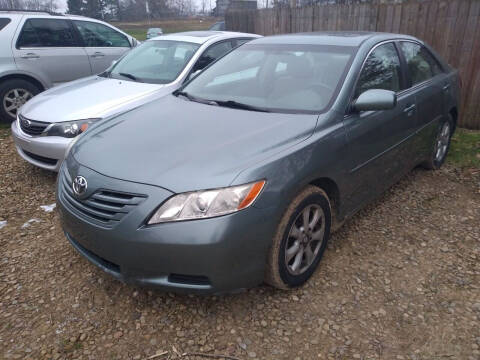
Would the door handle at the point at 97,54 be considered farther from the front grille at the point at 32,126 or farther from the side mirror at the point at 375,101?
the side mirror at the point at 375,101

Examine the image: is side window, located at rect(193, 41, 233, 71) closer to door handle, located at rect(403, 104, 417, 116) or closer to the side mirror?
door handle, located at rect(403, 104, 417, 116)

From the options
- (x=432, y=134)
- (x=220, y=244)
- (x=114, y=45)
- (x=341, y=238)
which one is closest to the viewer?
(x=220, y=244)

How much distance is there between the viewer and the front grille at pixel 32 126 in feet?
13.7

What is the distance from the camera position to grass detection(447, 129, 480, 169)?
4.93m

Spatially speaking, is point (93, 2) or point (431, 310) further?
point (93, 2)

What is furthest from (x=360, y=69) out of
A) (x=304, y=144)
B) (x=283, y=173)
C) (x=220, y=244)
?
(x=220, y=244)

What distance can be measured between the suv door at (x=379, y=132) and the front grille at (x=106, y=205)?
63.4 inches

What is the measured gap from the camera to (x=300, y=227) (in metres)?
2.57

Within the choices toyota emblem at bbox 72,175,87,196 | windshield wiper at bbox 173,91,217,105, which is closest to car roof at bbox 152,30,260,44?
windshield wiper at bbox 173,91,217,105

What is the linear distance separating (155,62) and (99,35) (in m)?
2.50

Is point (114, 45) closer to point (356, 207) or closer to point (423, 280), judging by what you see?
point (356, 207)

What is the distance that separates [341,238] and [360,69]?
55.4 inches

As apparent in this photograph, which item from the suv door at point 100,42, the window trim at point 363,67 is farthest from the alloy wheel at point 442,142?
the suv door at point 100,42

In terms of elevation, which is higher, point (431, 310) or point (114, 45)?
point (114, 45)
